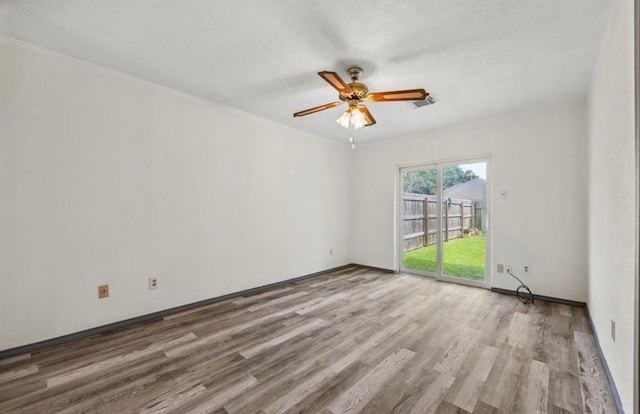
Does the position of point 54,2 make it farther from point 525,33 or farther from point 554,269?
point 554,269

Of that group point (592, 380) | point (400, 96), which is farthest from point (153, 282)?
point (592, 380)

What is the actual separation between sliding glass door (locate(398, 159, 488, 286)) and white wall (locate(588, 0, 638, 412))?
69.8 inches

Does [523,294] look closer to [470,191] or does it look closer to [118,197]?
[470,191]

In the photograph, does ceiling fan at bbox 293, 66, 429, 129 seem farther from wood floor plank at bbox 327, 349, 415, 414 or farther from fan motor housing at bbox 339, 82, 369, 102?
wood floor plank at bbox 327, 349, 415, 414

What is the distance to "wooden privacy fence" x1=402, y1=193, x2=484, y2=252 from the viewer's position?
4.32 metres

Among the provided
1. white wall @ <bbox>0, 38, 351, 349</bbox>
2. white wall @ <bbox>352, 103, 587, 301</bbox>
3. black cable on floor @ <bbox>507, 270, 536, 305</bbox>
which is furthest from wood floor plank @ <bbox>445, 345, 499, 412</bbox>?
white wall @ <bbox>0, 38, 351, 349</bbox>

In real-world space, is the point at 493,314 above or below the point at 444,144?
below

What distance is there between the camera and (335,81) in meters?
2.21

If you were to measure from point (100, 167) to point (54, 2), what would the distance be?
129 centimetres

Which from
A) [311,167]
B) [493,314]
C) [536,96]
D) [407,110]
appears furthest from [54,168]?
[536,96]

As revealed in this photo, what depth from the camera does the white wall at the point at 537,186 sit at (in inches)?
132

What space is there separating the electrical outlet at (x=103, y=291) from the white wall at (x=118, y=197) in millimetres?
39

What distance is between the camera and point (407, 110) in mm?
3627

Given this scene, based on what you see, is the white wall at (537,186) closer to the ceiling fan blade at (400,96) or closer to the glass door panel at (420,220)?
the glass door panel at (420,220)
